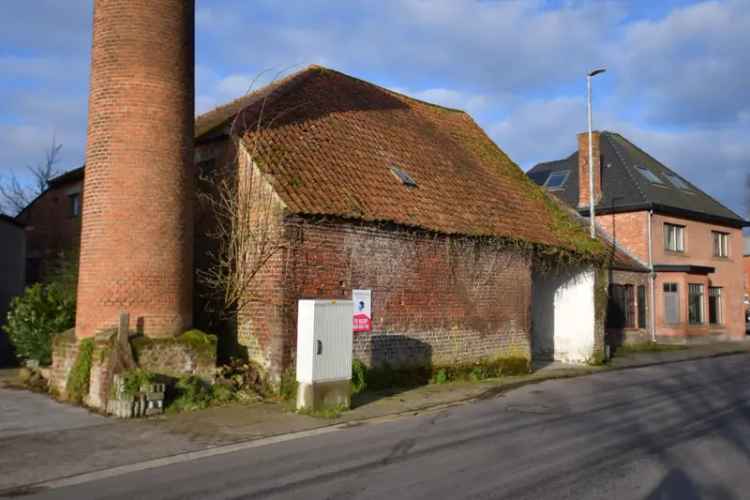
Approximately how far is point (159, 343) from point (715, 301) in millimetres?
30039

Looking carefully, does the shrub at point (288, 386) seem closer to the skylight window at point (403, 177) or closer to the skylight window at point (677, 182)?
the skylight window at point (403, 177)

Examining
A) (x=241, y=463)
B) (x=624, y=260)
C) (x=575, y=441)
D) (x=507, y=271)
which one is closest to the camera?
(x=241, y=463)

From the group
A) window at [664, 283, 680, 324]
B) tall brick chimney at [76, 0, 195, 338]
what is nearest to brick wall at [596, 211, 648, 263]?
window at [664, 283, 680, 324]

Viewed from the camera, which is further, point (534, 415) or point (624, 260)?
point (624, 260)

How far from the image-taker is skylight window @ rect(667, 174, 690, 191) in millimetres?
35281

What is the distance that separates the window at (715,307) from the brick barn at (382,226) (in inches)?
623

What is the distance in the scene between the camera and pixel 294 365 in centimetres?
1309

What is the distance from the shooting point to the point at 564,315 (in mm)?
21891

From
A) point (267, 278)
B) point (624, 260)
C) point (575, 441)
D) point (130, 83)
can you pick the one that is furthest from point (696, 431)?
point (624, 260)

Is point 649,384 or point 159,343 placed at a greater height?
point 159,343

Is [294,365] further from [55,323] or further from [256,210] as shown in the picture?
[55,323]

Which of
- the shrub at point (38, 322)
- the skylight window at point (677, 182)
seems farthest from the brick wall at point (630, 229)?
the shrub at point (38, 322)

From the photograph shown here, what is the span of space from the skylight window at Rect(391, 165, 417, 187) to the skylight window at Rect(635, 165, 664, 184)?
20.0m

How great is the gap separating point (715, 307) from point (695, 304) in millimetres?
2994
